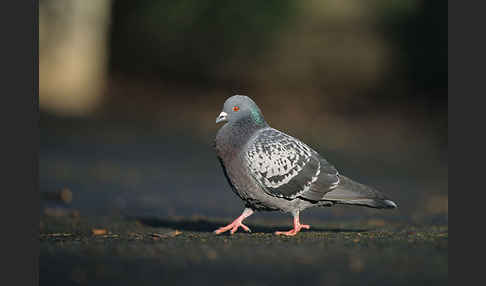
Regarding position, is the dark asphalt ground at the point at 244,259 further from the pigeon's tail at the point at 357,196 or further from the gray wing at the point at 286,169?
the gray wing at the point at 286,169

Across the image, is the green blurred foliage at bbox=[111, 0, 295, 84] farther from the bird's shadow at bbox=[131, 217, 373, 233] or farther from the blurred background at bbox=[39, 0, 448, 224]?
the bird's shadow at bbox=[131, 217, 373, 233]

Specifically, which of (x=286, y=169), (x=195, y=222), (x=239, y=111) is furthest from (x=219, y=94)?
(x=286, y=169)

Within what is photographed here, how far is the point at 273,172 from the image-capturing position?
5.63m

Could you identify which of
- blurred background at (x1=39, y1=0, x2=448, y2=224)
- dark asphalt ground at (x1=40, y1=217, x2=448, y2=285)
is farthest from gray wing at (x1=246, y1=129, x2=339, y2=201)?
blurred background at (x1=39, y1=0, x2=448, y2=224)

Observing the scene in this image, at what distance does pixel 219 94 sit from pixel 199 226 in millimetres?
14963

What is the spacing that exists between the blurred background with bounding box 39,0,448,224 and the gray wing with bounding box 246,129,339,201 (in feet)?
8.14

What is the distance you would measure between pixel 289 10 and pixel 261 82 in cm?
271

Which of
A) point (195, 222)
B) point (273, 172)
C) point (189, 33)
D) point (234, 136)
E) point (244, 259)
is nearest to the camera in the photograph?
point (244, 259)

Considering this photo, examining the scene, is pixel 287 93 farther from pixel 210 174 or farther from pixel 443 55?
pixel 210 174

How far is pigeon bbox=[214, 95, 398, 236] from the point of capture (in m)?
5.67

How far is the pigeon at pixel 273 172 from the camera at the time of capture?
5672 mm

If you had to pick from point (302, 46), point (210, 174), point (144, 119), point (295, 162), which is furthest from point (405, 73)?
point (295, 162)

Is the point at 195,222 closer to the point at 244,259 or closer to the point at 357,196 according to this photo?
the point at 357,196

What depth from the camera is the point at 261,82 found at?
22.5 m
